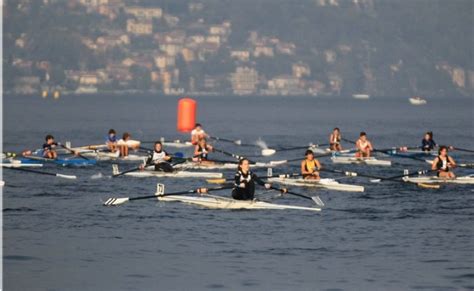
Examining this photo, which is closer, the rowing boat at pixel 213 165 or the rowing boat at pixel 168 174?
the rowing boat at pixel 168 174

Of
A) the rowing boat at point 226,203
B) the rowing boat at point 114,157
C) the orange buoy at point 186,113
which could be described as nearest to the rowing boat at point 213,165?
the rowing boat at point 114,157

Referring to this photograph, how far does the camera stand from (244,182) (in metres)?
46.2

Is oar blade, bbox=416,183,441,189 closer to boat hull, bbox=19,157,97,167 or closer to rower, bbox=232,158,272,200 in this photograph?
rower, bbox=232,158,272,200

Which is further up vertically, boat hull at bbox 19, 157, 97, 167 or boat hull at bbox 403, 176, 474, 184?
boat hull at bbox 403, 176, 474, 184

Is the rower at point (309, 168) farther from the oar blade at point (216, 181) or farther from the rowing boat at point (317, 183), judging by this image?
the oar blade at point (216, 181)

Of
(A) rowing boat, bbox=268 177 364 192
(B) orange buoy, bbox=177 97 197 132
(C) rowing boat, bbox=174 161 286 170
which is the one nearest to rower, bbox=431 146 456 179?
(A) rowing boat, bbox=268 177 364 192

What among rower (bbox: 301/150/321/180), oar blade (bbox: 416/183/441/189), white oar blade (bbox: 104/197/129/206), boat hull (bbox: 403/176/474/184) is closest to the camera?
white oar blade (bbox: 104/197/129/206)

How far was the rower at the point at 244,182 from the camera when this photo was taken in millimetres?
45500

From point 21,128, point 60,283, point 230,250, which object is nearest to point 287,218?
point 230,250

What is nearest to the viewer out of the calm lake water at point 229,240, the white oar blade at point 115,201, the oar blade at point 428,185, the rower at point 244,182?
the calm lake water at point 229,240

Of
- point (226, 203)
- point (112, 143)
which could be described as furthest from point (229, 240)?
point (112, 143)

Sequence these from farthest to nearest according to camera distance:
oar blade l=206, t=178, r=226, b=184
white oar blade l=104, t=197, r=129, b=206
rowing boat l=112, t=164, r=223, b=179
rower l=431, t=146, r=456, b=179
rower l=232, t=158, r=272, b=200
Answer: rowing boat l=112, t=164, r=223, b=179 → oar blade l=206, t=178, r=226, b=184 → rower l=431, t=146, r=456, b=179 → white oar blade l=104, t=197, r=129, b=206 → rower l=232, t=158, r=272, b=200

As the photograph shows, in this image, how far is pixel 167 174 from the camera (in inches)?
2315

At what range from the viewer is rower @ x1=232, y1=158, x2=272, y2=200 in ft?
149
